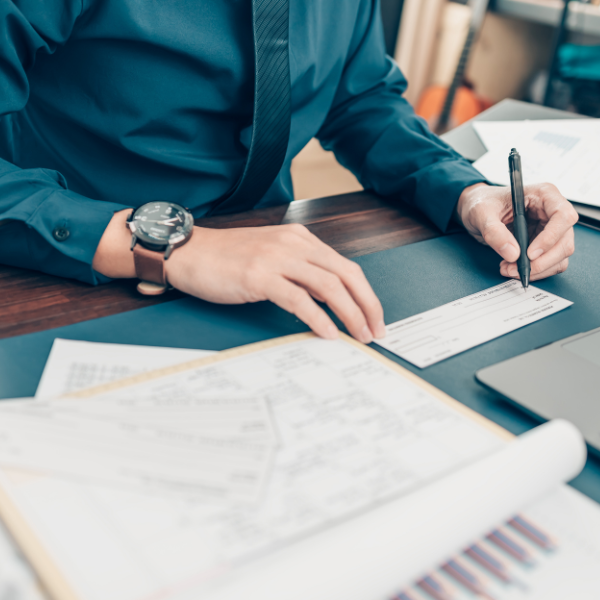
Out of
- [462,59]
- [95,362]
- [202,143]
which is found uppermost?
[462,59]

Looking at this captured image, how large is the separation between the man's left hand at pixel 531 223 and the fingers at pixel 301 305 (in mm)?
300

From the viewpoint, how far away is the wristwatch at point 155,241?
61cm

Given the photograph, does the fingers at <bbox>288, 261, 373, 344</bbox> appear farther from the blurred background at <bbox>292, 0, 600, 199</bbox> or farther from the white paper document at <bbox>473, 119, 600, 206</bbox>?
the blurred background at <bbox>292, 0, 600, 199</bbox>

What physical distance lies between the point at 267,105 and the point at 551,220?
411mm

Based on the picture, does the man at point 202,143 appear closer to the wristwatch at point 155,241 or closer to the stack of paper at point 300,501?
the wristwatch at point 155,241

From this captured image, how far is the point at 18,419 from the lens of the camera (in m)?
0.38

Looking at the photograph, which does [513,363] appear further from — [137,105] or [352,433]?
[137,105]

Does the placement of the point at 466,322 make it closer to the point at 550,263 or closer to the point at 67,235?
the point at 550,263

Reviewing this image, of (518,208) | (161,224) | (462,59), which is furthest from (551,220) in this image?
(462,59)

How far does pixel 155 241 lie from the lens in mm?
611

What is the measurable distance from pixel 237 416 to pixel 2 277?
0.38m

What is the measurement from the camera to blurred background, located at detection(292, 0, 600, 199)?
9.41 feet

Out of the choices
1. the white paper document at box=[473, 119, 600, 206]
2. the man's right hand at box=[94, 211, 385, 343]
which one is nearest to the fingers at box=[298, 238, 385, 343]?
the man's right hand at box=[94, 211, 385, 343]

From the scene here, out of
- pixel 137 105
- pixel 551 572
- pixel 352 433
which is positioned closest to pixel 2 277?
pixel 137 105
